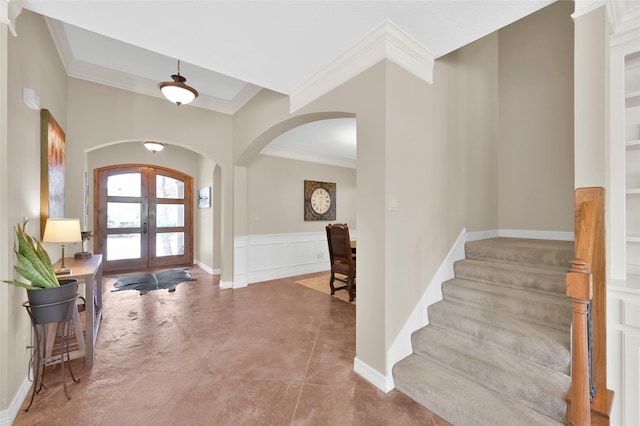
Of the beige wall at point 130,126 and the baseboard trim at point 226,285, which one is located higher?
the beige wall at point 130,126

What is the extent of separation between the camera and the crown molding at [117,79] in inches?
111

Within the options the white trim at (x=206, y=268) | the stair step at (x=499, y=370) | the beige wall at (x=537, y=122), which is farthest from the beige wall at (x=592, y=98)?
the white trim at (x=206, y=268)

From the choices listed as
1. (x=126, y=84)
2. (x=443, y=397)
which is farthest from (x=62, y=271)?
(x=443, y=397)

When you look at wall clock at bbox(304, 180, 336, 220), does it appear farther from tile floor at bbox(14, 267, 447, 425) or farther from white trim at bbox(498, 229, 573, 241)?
white trim at bbox(498, 229, 573, 241)

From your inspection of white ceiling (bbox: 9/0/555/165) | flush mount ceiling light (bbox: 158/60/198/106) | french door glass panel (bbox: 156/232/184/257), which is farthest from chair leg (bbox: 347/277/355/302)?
french door glass panel (bbox: 156/232/184/257)

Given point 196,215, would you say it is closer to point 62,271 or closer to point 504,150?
point 62,271

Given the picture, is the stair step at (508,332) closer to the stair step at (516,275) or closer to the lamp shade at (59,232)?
the stair step at (516,275)

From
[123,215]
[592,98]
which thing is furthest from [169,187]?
[592,98]

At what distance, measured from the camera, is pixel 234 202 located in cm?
457

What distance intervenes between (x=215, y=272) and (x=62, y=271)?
142 inches

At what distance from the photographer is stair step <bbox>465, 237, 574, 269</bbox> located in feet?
7.39

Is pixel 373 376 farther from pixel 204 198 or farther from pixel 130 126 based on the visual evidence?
pixel 204 198

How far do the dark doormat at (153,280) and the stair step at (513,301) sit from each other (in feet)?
14.1

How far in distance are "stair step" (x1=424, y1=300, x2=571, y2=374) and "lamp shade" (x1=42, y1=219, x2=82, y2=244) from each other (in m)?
2.96
